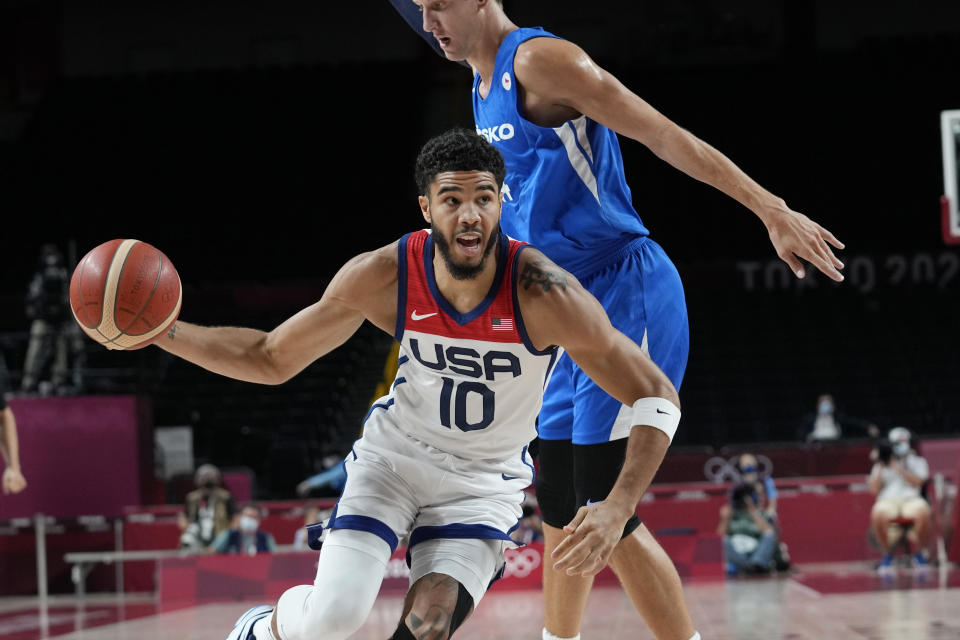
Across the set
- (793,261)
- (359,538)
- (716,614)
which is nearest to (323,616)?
(359,538)

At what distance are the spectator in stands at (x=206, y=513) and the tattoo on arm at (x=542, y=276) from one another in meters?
8.12

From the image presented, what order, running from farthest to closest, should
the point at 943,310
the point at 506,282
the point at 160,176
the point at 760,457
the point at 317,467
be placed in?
the point at 160,176
the point at 943,310
the point at 317,467
the point at 760,457
the point at 506,282

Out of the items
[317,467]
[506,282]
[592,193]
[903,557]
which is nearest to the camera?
[506,282]

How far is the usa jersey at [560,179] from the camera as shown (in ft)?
12.2

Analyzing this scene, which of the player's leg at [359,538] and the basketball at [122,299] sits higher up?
the basketball at [122,299]

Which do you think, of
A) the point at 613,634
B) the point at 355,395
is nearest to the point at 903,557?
the point at 613,634

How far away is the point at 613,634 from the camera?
6902mm

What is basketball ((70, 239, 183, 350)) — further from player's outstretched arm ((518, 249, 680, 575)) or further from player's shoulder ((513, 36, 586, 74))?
player's shoulder ((513, 36, 586, 74))

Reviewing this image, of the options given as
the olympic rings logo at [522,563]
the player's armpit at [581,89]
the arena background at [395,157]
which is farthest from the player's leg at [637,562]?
the arena background at [395,157]

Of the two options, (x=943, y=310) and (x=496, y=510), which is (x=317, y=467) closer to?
(x=943, y=310)

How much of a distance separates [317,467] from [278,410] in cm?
234

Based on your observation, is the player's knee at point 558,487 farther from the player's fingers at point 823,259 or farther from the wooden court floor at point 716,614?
the wooden court floor at point 716,614

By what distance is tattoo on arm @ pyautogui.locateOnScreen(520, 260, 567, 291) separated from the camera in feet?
11.0

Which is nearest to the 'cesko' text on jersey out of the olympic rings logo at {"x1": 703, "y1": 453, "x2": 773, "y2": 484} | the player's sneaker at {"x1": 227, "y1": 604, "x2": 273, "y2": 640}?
the player's sneaker at {"x1": 227, "y1": 604, "x2": 273, "y2": 640}
